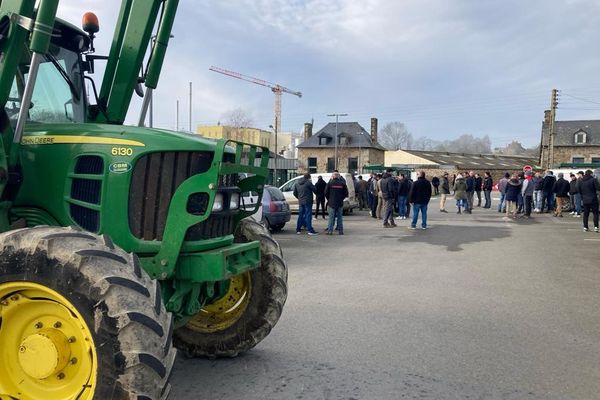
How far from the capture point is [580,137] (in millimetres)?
61469

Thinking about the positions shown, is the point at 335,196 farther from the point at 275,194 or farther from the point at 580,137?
the point at 580,137

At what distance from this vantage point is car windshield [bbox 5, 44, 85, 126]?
160 inches

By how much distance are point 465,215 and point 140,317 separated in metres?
20.6

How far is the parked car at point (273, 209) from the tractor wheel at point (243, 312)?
10.2 m

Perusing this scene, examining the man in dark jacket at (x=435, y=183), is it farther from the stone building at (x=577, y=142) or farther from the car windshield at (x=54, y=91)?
the car windshield at (x=54, y=91)

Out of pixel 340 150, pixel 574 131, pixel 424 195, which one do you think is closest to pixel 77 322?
pixel 424 195

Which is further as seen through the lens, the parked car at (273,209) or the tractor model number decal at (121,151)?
the parked car at (273,209)

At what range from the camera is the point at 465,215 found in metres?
22.1

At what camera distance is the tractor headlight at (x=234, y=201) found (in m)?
4.23

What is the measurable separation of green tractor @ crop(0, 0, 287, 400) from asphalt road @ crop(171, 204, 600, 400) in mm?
644

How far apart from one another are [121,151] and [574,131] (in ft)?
223

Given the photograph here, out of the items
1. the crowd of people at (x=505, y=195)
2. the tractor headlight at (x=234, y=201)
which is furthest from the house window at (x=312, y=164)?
the tractor headlight at (x=234, y=201)

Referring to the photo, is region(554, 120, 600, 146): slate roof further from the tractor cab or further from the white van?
the tractor cab

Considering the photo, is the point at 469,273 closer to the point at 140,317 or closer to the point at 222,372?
the point at 222,372
